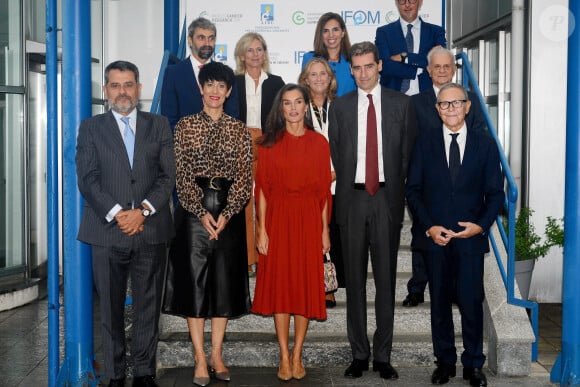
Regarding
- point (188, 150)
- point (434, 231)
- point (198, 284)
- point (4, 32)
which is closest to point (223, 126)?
point (188, 150)

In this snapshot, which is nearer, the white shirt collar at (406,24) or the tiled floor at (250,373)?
the tiled floor at (250,373)

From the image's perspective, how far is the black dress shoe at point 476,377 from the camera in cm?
472

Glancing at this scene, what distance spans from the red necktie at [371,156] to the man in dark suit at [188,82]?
1.01 m

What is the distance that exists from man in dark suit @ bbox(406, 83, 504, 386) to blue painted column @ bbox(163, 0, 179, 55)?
378 cm

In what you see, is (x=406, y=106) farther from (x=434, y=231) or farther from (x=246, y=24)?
(x=246, y=24)

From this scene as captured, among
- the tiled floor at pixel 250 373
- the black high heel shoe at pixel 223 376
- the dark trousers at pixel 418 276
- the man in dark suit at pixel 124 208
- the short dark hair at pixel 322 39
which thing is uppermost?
the short dark hair at pixel 322 39

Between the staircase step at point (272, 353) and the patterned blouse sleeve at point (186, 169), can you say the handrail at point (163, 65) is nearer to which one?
the patterned blouse sleeve at point (186, 169)

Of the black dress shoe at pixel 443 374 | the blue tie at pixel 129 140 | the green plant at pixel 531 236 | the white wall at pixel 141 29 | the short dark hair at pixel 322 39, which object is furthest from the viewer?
the white wall at pixel 141 29

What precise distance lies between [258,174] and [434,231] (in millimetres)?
1096

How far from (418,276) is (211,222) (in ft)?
5.56

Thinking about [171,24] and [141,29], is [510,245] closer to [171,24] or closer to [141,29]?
[171,24]

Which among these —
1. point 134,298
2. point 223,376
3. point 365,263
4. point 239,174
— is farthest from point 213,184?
point 223,376

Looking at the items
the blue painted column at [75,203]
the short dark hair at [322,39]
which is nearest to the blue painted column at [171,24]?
the short dark hair at [322,39]

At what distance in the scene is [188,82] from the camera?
5434 millimetres
